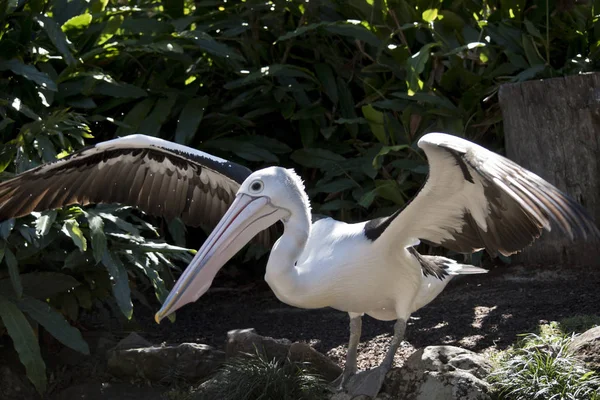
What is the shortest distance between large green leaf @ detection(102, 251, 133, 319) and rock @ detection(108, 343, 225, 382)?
261mm

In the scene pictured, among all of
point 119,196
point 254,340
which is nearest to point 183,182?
point 119,196

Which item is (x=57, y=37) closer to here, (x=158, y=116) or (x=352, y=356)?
(x=158, y=116)

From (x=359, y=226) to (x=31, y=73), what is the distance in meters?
2.90

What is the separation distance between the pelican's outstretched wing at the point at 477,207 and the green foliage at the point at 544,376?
20.9 inches

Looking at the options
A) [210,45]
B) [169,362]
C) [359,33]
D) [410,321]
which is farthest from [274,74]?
[169,362]

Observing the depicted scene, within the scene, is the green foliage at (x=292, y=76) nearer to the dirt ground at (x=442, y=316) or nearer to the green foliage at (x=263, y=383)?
the dirt ground at (x=442, y=316)

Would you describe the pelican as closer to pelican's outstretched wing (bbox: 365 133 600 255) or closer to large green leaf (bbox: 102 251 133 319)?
pelican's outstretched wing (bbox: 365 133 600 255)

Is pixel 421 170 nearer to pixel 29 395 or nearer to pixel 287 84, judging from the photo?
pixel 287 84

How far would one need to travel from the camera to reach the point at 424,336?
18.7 ft

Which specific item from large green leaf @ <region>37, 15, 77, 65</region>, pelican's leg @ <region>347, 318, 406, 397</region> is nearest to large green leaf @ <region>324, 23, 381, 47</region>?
large green leaf @ <region>37, 15, 77, 65</region>

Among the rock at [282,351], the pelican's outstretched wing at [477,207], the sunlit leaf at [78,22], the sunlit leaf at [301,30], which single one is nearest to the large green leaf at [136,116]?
the sunlit leaf at [78,22]

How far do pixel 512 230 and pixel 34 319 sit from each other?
283 centimetres

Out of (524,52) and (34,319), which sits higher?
(524,52)

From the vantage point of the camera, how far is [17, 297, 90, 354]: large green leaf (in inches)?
208
